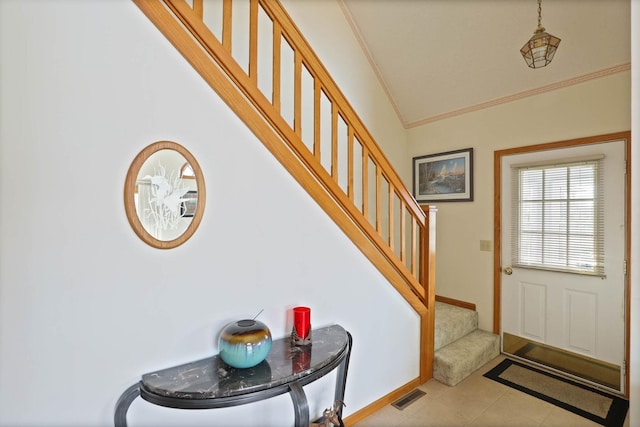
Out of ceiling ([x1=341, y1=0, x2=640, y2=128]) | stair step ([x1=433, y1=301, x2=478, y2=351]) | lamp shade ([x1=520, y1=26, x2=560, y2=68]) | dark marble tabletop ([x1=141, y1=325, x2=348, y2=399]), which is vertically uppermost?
ceiling ([x1=341, y1=0, x2=640, y2=128])

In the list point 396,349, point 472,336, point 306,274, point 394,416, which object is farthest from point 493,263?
point 306,274

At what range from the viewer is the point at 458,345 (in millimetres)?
3029

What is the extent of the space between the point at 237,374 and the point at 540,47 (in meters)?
2.67

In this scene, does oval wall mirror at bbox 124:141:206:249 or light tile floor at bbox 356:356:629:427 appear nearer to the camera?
oval wall mirror at bbox 124:141:206:249

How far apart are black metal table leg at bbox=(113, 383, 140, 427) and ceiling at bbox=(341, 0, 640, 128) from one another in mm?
3605

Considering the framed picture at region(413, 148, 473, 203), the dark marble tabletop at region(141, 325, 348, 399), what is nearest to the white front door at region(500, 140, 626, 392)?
the framed picture at region(413, 148, 473, 203)

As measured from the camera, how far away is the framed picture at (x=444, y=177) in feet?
11.7

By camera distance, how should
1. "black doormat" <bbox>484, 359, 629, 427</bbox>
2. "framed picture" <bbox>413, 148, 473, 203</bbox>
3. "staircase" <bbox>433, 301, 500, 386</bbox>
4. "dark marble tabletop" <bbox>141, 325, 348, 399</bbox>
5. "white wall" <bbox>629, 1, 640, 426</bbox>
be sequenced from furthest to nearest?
"framed picture" <bbox>413, 148, 473, 203</bbox>
"staircase" <bbox>433, 301, 500, 386</bbox>
"black doormat" <bbox>484, 359, 629, 427</bbox>
"dark marble tabletop" <bbox>141, 325, 348, 399</bbox>
"white wall" <bbox>629, 1, 640, 426</bbox>

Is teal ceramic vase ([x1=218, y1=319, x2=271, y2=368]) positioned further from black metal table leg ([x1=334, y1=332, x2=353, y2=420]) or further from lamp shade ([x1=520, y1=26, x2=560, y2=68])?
lamp shade ([x1=520, y1=26, x2=560, y2=68])

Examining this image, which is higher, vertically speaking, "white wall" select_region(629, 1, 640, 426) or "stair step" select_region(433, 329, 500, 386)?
"white wall" select_region(629, 1, 640, 426)

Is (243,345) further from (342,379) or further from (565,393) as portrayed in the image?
(565,393)

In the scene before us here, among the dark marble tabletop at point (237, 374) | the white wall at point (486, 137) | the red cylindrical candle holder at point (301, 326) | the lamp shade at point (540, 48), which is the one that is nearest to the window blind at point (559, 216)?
the white wall at point (486, 137)

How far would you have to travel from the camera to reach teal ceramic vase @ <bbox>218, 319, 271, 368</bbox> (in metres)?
1.40

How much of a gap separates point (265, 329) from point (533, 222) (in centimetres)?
281
